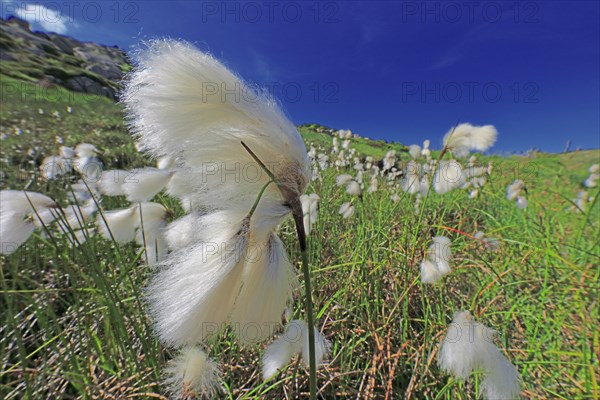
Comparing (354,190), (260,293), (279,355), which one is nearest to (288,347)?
(279,355)

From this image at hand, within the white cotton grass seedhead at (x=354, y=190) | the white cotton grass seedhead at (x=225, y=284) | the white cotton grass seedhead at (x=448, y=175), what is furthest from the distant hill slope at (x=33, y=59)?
the white cotton grass seedhead at (x=225, y=284)

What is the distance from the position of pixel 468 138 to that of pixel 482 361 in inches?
35.2

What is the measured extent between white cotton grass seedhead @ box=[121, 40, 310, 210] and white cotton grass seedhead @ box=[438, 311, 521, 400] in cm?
61

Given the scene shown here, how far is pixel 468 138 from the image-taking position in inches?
51.6

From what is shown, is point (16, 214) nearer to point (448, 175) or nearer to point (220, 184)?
point (220, 184)

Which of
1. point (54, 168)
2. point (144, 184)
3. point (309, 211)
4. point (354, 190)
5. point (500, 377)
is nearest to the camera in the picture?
point (500, 377)

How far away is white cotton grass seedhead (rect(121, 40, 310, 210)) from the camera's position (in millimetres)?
476

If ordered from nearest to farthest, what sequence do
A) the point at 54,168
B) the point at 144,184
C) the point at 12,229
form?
→ the point at 12,229
the point at 144,184
the point at 54,168

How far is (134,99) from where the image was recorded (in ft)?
1.65

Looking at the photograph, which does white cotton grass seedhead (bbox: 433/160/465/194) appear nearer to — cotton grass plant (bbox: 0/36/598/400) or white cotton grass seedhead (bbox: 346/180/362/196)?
cotton grass plant (bbox: 0/36/598/400)

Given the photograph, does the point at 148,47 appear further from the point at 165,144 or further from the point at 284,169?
the point at 284,169

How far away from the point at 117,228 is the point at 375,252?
1309mm

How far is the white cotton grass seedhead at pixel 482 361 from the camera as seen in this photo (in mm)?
752

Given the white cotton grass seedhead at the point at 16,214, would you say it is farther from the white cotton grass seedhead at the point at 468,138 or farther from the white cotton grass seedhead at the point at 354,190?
the white cotton grass seedhead at the point at 354,190
